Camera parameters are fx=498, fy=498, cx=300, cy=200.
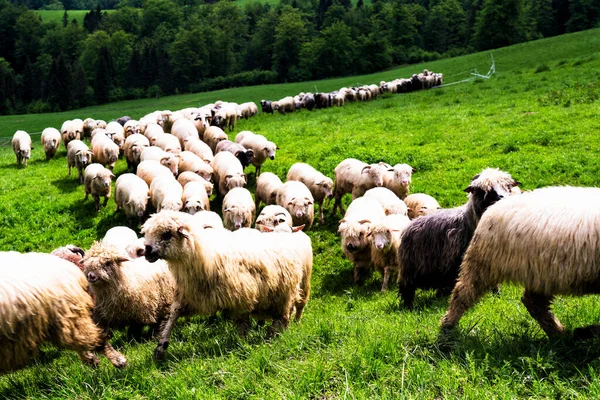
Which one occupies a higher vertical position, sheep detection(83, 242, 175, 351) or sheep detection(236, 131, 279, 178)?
sheep detection(236, 131, 279, 178)

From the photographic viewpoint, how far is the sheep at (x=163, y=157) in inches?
577

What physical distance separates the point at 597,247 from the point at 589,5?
7781 cm

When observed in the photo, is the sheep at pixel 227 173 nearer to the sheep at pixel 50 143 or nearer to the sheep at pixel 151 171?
the sheep at pixel 151 171

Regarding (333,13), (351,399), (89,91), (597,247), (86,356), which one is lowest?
(86,356)

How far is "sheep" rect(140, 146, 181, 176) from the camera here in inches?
577

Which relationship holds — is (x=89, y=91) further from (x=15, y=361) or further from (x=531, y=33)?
(x=15, y=361)

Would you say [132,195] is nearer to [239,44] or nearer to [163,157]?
[163,157]

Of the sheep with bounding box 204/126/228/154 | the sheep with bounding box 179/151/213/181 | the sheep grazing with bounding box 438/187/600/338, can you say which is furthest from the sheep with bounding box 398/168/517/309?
the sheep with bounding box 204/126/228/154

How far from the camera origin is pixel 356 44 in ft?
248

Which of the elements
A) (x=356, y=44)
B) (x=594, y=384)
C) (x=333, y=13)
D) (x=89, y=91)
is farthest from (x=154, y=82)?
(x=594, y=384)

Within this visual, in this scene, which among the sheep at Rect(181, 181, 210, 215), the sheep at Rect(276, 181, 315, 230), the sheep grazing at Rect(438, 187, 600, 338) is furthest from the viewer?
the sheep at Rect(181, 181, 210, 215)

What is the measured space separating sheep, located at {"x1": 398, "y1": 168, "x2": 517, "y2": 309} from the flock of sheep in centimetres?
2

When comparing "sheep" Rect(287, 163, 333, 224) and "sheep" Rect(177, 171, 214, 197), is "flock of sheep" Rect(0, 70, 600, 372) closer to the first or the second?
"sheep" Rect(287, 163, 333, 224)

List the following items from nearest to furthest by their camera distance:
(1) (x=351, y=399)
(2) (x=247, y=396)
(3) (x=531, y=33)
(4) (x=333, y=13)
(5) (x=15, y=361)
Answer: (1) (x=351, y=399) → (2) (x=247, y=396) → (5) (x=15, y=361) → (3) (x=531, y=33) → (4) (x=333, y=13)
